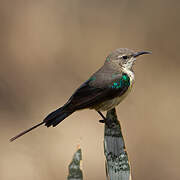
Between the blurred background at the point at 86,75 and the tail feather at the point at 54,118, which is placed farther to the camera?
the blurred background at the point at 86,75

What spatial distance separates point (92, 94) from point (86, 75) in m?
4.21

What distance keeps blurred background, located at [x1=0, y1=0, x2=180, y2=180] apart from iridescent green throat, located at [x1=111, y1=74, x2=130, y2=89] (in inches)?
117

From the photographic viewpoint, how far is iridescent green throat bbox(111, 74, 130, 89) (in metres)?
4.68

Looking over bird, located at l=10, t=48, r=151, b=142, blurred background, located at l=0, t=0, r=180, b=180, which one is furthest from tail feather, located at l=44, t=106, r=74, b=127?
blurred background, located at l=0, t=0, r=180, b=180

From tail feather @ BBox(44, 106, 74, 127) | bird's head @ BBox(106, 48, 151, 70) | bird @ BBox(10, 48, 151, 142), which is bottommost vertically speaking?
tail feather @ BBox(44, 106, 74, 127)

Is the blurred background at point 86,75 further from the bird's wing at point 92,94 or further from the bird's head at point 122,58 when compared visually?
the bird's wing at point 92,94

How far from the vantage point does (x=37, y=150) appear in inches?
294

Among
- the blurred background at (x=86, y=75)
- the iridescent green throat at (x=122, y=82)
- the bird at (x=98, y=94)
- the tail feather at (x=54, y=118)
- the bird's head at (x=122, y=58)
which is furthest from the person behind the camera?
the blurred background at (x=86, y=75)

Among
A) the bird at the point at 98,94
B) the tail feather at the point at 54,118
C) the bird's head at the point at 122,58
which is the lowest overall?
the tail feather at the point at 54,118

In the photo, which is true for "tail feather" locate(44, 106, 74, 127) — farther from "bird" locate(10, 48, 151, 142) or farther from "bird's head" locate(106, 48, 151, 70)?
"bird's head" locate(106, 48, 151, 70)

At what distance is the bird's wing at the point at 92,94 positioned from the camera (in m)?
4.55

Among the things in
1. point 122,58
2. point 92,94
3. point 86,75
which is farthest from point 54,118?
point 86,75

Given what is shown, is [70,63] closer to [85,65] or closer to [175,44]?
[85,65]

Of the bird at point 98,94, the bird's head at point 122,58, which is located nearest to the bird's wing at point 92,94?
the bird at point 98,94
